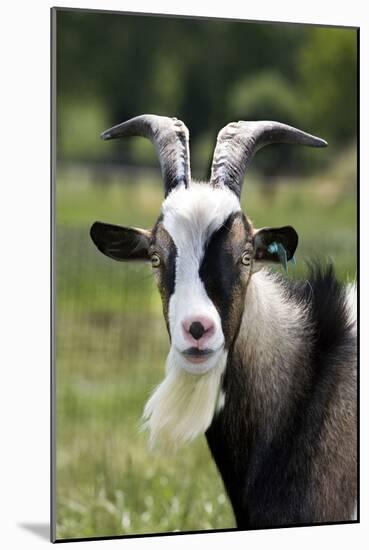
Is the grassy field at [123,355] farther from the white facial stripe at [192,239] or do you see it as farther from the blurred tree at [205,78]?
the white facial stripe at [192,239]

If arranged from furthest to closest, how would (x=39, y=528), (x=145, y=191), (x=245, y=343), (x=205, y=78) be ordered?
(x=145, y=191) < (x=205, y=78) < (x=39, y=528) < (x=245, y=343)

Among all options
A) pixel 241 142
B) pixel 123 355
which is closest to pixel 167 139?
pixel 241 142

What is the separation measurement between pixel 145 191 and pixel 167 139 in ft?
3.80

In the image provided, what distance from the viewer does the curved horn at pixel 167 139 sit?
5508mm

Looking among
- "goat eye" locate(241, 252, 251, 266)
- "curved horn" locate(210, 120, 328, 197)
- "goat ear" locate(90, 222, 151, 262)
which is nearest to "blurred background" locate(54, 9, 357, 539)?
"curved horn" locate(210, 120, 328, 197)

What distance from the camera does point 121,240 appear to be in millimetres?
5457

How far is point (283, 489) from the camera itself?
18.4ft

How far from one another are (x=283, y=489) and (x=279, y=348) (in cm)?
57

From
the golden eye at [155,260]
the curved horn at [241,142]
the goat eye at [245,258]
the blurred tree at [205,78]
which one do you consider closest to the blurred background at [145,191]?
the blurred tree at [205,78]

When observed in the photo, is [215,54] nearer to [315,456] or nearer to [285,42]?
[285,42]

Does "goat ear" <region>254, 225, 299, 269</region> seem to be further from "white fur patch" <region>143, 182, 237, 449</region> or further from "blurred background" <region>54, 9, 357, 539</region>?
"blurred background" <region>54, 9, 357, 539</region>

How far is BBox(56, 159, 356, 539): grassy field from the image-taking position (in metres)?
6.10

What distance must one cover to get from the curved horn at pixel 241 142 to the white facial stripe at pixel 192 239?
0.45ft

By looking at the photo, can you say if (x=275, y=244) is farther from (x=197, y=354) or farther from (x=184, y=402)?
(x=184, y=402)
